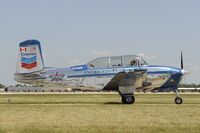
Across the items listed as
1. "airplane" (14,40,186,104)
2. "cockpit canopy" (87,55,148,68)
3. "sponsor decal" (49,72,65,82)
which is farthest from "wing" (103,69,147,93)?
"sponsor decal" (49,72,65,82)

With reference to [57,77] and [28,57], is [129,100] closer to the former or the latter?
[57,77]

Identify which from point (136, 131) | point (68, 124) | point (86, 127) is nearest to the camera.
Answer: point (136, 131)

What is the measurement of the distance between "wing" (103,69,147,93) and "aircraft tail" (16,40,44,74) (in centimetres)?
512

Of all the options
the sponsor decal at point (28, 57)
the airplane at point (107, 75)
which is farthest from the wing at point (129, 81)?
the sponsor decal at point (28, 57)

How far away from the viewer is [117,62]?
1049 inches

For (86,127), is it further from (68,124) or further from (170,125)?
(170,125)

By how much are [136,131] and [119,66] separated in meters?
15.5

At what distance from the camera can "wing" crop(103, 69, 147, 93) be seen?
84.3 feet

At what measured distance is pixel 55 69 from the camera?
2708 centimetres

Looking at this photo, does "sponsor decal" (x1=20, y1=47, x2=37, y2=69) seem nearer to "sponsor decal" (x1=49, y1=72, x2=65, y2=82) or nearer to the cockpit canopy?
"sponsor decal" (x1=49, y1=72, x2=65, y2=82)

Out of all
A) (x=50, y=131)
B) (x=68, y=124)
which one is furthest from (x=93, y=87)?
(x=50, y=131)

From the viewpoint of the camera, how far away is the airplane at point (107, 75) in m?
26.2

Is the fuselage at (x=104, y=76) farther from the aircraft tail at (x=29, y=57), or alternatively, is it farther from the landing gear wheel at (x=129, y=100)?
the aircraft tail at (x=29, y=57)

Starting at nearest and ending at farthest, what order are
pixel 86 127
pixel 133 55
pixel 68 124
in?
pixel 86 127, pixel 68 124, pixel 133 55
